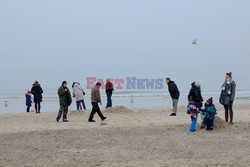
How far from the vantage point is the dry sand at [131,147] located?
312 inches

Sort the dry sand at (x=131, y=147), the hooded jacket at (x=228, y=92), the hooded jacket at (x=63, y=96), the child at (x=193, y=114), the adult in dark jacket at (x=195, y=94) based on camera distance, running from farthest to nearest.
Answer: the hooded jacket at (x=63, y=96) → the hooded jacket at (x=228, y=92) → the adult in dark jacket at (x=195, y=94) → the child at (x=193, y=114) → the dry sand at (x=131, y=147)

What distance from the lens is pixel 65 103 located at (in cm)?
1473

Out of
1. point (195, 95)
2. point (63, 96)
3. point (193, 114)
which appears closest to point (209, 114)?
point (193, 114)

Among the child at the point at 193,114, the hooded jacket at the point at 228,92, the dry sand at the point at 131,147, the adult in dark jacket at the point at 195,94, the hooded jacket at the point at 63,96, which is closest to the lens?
the dry sand at the point at 131,147

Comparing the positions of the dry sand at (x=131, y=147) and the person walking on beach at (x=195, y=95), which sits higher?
the person walking on beach at (x=195, y=95)

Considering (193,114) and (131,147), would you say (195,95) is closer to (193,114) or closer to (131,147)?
(193,114)

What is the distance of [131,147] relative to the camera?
9.28 meters

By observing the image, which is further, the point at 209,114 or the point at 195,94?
the point at 195,94

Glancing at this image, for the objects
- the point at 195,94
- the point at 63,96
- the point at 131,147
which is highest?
the point at 195,94

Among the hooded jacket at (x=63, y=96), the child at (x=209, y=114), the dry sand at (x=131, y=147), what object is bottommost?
the dry sand at (x=131, y=147)

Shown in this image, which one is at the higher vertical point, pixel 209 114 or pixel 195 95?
pixel 195 95

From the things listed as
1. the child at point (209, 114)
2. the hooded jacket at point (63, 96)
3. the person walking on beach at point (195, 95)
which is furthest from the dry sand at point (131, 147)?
the hooded jacket at point (63, 96)

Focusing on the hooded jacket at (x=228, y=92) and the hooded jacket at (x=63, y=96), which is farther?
the hooded jacket at (x=63, y=96)

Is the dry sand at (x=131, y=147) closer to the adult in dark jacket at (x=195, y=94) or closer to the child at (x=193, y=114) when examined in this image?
the child at (x=193, y=114)
